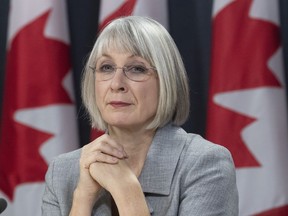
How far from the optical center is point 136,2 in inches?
120

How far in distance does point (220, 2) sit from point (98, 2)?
25.6 inches

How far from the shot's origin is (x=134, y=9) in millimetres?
3049

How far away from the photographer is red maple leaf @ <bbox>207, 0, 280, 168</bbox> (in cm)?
289

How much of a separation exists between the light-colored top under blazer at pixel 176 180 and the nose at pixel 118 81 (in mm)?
195

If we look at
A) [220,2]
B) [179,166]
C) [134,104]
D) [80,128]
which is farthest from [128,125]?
[80,128]

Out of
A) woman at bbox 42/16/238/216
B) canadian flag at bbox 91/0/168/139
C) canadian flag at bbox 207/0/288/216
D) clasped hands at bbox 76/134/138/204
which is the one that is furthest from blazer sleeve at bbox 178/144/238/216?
canadian flag at bbox 91/0/168/139

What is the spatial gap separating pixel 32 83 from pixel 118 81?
1306 millimetres

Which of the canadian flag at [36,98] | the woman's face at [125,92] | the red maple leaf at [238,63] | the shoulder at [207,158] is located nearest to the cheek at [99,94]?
the woman's face at [125,92]

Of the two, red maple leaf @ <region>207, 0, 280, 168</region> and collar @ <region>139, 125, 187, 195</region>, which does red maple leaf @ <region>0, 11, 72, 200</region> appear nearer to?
red maple leaf @ <region>207, 0, 280, 168</region>

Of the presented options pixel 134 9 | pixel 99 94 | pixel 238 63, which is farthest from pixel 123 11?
pixel 99 94

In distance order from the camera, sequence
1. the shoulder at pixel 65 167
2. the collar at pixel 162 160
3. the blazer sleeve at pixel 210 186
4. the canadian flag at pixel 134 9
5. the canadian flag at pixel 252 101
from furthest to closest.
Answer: the canadian flag at pixel 134 9 → the canadian flag at pixel 252 101 → the shoulder at pixel 65 167 → the collar at pixel 162 160 → the blazer sleeve at pixel 210 186

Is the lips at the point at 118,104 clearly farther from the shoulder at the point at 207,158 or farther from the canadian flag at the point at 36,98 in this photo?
the canadian flag at the point at 36,98

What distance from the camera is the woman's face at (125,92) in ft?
6.22

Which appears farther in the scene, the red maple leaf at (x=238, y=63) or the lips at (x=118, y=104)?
the red maple leaf at (x=238, y=63)
